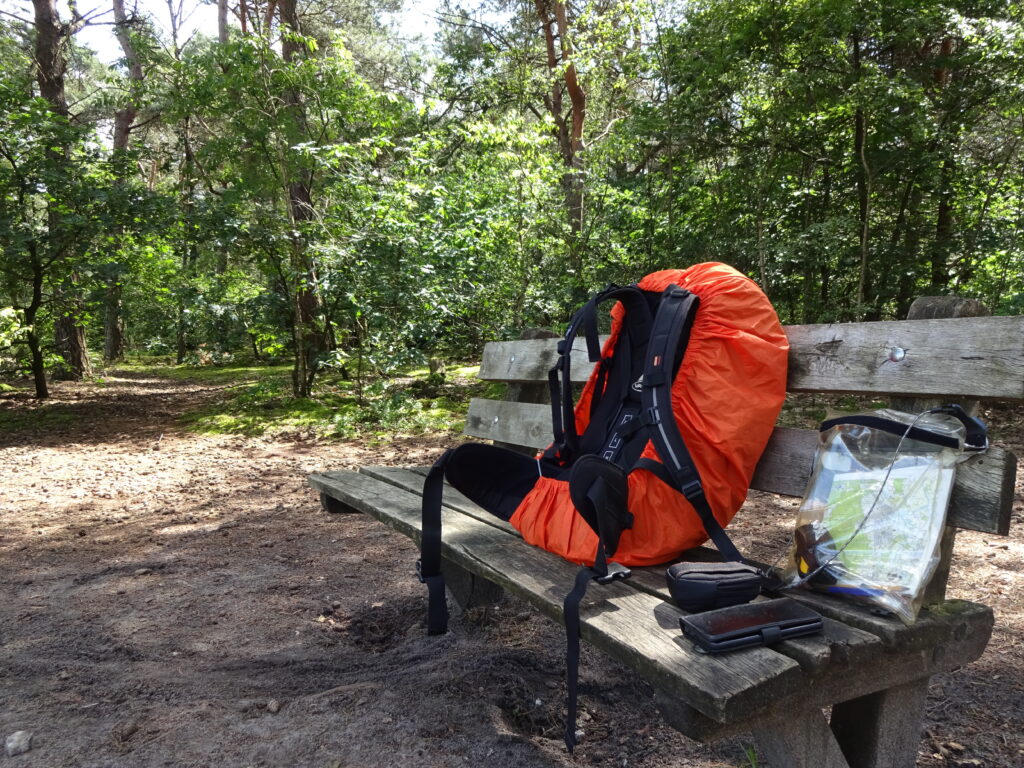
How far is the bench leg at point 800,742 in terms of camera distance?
4.85 ft

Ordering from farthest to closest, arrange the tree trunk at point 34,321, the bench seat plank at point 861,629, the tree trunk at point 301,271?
1. the tree trunk at point 34,321
2. the tree trunk at point 301,271
3. the bench seat plank at point 861,629

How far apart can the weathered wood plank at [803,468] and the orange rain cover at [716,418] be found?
79 millimetres

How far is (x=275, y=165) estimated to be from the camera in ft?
31.6

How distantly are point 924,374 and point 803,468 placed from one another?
430mm

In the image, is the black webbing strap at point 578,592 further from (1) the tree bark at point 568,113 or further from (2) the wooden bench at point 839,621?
(1) the tree bark at point 568,113

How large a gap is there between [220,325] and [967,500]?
801 inches

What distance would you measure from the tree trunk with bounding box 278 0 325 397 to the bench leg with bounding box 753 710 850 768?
25.4 ft

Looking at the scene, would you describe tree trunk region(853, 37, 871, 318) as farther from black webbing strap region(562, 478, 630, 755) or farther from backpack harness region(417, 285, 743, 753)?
black webbing strap region(562, 478, 630, 755)

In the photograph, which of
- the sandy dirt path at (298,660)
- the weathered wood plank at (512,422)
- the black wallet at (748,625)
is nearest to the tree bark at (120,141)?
the sandy dirt path at (298,660)

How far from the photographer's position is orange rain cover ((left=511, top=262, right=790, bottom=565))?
1.98 meters

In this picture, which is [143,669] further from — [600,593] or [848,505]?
[848,505]

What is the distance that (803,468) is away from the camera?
2.01 metres

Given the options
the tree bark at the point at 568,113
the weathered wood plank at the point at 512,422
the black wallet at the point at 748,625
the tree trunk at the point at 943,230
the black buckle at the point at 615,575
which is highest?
the tree bark at the point at 568,113

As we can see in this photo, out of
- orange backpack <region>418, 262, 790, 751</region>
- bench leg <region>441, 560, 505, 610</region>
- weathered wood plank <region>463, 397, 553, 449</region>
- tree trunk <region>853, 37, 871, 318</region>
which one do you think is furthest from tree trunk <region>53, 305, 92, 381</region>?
orange backpack <region>418, 262, 790, 751</region>
